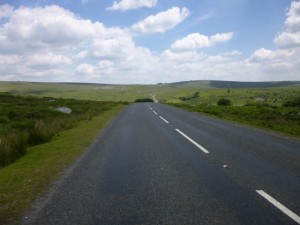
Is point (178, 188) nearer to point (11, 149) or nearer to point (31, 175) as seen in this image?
point (31, 175)

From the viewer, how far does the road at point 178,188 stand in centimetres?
536

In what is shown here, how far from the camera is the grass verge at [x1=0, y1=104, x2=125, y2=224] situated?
598 centimetres

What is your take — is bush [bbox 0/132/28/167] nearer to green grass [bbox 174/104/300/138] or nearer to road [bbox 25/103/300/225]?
road [bbox 25/103/300/225]

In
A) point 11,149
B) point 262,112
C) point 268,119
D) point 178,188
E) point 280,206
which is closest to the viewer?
point 280,206

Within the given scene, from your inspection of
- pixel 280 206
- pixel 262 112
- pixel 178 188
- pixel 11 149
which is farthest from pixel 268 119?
pixel 280 206

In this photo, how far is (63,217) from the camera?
5414 mm

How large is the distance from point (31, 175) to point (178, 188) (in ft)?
12.5

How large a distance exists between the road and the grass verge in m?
0.32

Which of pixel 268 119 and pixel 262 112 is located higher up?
pixel 268 119

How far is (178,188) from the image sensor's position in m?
6.97

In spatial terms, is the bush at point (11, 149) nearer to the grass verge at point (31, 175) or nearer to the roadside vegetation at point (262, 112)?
the grass verge at point (31, 175)

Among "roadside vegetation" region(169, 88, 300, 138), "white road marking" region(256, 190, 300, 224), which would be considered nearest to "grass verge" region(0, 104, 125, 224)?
"white road marking" region(256, 190, 300, 224)

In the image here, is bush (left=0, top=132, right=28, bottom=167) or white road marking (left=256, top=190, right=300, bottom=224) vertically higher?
white road marking (left=256, top=190, right=300, bottom=224)

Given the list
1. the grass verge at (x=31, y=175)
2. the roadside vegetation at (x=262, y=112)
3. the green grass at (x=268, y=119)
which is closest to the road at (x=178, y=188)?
the grass verge at (x=31, y=175)
